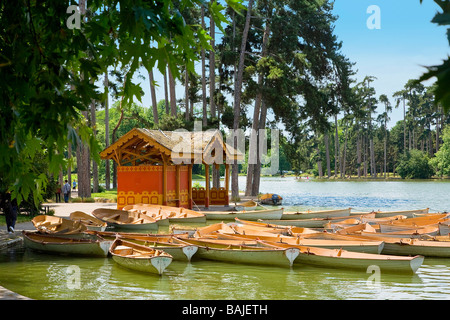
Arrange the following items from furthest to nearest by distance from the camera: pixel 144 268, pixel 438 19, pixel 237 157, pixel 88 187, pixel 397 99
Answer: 1. pixel 397 99
2. pixel 88 187
3. pixel 237 157
4. pixel 144 268
5. pixel 438 19

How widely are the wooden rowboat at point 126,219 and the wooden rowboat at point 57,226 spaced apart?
353 cm

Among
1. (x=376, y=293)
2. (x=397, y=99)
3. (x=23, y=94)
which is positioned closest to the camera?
(x=23, y=94)

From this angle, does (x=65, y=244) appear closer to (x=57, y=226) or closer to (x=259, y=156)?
(x=57, y=226)

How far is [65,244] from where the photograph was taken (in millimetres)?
18031

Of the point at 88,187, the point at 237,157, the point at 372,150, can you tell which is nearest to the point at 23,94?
the point at 237,157

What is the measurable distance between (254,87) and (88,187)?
15019 mm

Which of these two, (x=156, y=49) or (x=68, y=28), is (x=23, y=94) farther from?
(x=156, y=49)

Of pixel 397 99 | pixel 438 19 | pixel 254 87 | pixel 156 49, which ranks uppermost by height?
pixel 397 99

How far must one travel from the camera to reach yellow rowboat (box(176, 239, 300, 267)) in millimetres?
15945

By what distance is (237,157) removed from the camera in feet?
109

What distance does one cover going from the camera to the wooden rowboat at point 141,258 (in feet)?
47.3

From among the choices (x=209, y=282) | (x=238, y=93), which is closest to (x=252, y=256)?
(x=209, y=282)

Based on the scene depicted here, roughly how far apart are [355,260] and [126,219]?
1299 centimetres

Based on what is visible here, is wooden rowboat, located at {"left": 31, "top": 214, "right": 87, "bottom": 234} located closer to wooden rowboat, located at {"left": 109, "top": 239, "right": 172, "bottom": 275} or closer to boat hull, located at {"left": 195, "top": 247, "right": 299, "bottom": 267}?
wooden rowboat, located at {"left": 109, "top": 239, "right": 172, "bottom": 275}
